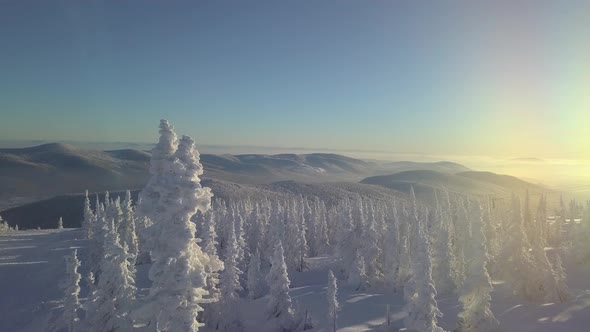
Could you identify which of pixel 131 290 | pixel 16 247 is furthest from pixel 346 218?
pixel 16 247

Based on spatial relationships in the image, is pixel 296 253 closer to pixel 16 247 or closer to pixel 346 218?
pixel 346 218

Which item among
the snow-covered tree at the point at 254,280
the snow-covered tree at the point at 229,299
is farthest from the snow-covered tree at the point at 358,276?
the snow-covered tree at the point at 229,299

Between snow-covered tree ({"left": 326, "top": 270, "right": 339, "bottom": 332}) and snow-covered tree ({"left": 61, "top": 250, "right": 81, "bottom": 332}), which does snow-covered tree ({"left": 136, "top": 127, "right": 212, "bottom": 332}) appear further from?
snow-covered tree ({"left": 326, "top": 270, "right": 339, "bottom": 332})

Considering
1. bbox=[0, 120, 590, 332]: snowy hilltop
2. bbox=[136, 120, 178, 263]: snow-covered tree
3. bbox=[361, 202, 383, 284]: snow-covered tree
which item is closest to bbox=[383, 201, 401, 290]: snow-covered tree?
bbox=[0, 120, 590, 332]: snowy hilltop

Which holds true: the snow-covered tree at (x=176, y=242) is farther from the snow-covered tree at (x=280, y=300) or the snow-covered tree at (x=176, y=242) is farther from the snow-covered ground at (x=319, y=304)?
the snow-covered ground at (x=319, y=304)

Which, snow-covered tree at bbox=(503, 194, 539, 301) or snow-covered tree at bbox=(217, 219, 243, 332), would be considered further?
snow-covered tree at bbox=(503, 194, 539, 301)

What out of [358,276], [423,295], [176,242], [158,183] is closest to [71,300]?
[176,242]
